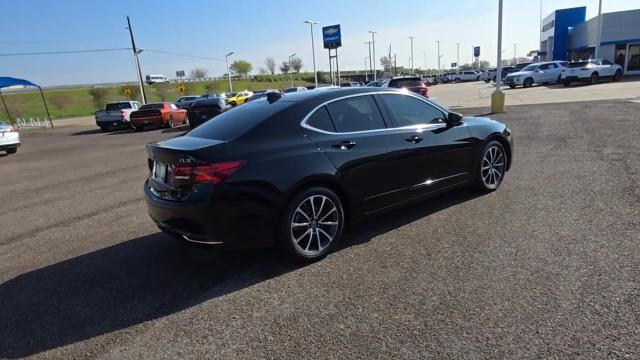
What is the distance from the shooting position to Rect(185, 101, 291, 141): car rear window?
3.93 meters

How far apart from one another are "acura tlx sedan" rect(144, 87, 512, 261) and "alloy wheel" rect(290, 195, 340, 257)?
0.01m

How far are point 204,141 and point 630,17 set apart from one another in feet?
153

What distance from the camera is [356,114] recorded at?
4.45m

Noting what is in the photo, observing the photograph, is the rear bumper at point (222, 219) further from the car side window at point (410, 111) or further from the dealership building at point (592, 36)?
the dealership building at point (592, 36)

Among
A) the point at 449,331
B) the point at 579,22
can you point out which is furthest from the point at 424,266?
the point at 579,22

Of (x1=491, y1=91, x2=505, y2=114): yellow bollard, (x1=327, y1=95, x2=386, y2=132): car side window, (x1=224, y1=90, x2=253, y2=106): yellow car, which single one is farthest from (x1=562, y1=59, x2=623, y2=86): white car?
(x1=327, y1=95, x2=386, y2=132): car side window

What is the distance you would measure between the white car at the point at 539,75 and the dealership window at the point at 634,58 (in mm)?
11600

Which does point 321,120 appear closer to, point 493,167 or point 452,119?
point 452,119

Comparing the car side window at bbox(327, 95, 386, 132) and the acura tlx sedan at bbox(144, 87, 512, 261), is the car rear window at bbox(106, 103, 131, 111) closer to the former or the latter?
the acura tlx sedan at bbox(144, 87, 512, 261)

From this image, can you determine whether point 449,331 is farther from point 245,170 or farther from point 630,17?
point 630,17

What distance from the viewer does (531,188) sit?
589cm

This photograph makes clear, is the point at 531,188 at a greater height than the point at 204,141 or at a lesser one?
lesser

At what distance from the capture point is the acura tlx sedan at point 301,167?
3.55 meters

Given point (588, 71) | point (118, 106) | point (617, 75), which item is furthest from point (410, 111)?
point (617, 75)
